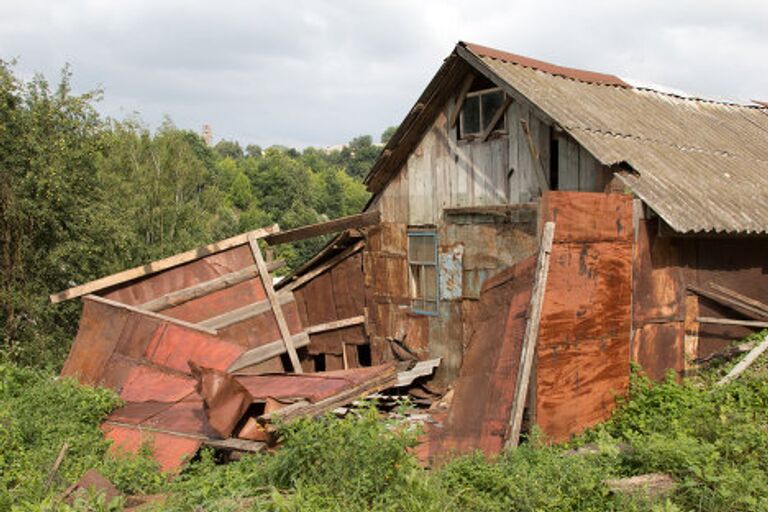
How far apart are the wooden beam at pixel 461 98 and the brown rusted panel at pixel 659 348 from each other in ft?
14.5

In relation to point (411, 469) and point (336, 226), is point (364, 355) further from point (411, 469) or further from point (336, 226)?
point (411, 469)

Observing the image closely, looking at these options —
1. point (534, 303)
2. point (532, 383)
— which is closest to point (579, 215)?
point (534, 303)

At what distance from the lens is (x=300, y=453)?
4.75 metres

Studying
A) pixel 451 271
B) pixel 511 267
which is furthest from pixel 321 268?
pixel 511 267

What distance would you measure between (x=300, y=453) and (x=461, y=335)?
5.05 metres

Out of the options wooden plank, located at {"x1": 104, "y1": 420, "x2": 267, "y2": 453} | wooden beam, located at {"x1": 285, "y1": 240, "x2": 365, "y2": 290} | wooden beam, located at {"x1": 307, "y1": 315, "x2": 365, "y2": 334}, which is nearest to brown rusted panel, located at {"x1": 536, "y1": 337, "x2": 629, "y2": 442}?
wooden plank, located at {"x1": 104, "y1": 420, "x2": 267, "y2": 453}

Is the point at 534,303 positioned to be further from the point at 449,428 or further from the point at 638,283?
the point at 638,283

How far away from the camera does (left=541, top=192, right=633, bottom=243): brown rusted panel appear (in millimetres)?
6094

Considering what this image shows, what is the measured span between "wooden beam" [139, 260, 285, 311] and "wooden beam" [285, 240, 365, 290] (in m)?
2.21

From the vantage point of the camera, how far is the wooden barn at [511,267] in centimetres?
613

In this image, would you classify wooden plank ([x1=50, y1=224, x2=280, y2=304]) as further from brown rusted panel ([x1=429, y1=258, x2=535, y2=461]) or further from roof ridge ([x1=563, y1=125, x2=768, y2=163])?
roof ridge ([x1=563, y1=125, x2=768, y2=163])

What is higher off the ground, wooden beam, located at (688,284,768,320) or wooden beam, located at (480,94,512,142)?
wooden beam, located at (480,94,512,142)

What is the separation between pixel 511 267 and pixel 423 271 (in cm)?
410

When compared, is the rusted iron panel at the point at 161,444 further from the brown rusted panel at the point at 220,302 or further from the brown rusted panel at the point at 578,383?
the brown rusted panel at the point at 578,383
